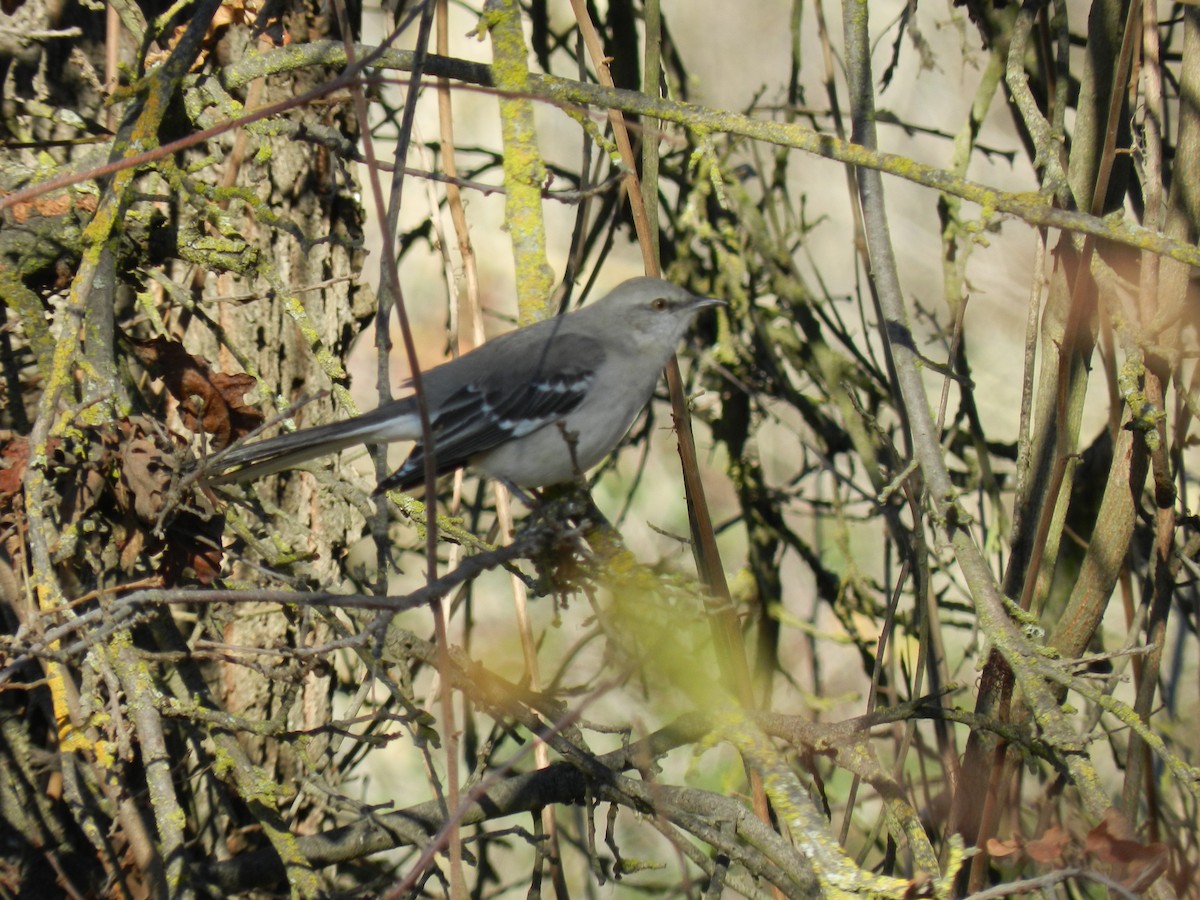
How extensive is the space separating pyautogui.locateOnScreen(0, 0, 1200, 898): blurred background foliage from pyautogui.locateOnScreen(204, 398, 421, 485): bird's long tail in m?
0.08

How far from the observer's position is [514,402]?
3.98 metres

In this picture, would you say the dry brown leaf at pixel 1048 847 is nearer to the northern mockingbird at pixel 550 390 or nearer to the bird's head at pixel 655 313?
the northern mockingbird at pixel 550 390

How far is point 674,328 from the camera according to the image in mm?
4223

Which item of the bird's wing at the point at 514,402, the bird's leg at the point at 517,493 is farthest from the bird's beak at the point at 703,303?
the bird's leg at the point at 517,493

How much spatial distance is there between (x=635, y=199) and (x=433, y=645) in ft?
4.49

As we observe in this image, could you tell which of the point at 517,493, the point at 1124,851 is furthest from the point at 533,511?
the point at 1124,851

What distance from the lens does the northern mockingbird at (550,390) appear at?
3783mm

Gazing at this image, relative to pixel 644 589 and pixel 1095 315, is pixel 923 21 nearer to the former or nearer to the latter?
pixel 1095 315

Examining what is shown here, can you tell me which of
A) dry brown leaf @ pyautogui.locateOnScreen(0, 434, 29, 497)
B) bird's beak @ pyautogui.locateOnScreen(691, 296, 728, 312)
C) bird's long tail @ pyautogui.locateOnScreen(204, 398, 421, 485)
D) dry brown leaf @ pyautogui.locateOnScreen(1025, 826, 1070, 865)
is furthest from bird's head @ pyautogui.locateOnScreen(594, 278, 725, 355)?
dry brown leaf @ pyautogui.locateOnScreen(1025, 826, 1070, 865)

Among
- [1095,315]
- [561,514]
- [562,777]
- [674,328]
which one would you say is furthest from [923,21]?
[562,777]

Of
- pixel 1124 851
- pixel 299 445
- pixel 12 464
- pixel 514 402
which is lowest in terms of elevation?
pixel 1124 851

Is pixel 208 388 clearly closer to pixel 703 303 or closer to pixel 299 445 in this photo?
pixel 299 445

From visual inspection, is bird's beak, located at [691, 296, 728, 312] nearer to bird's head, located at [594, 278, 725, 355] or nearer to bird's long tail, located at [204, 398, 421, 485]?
bird's head, located at [594, 278, 725, 355]

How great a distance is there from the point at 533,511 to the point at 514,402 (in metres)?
0.66
